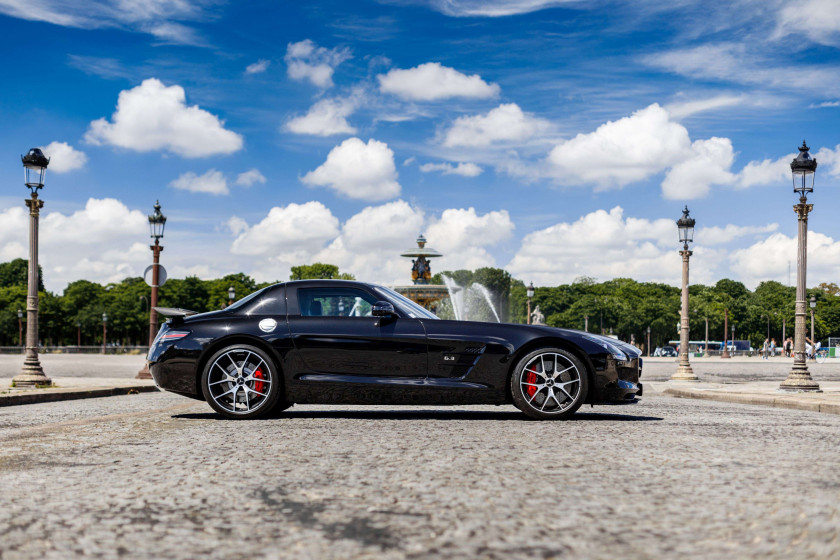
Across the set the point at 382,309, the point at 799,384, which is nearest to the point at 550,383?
the point at 382,309

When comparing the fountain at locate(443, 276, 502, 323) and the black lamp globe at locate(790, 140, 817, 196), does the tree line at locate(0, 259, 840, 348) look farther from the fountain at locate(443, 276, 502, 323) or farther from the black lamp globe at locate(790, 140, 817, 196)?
the black lamp globe at locate(790, 140, 817, 196)

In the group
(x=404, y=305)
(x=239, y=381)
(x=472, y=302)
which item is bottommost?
(x=239, y=381)

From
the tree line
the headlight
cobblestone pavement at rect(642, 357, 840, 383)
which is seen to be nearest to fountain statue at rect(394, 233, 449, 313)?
cobblestone pavement at rect(642, 357, 840, 383)

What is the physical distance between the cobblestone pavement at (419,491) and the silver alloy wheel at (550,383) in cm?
55

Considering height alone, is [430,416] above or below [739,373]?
above

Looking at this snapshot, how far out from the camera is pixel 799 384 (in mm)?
16922

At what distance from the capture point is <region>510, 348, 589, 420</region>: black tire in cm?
873

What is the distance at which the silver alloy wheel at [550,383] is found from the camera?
28.7 feet

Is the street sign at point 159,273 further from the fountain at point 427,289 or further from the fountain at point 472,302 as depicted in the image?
the fountain at point 472,302

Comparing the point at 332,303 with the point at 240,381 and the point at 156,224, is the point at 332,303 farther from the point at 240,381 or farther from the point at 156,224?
the point at 156,224

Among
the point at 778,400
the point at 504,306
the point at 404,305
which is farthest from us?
the point at 504,306

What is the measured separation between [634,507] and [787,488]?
43.1 inches

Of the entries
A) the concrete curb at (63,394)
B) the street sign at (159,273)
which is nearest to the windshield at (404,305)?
the concrete curb at (63,394)

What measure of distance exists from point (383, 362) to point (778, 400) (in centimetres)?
758
